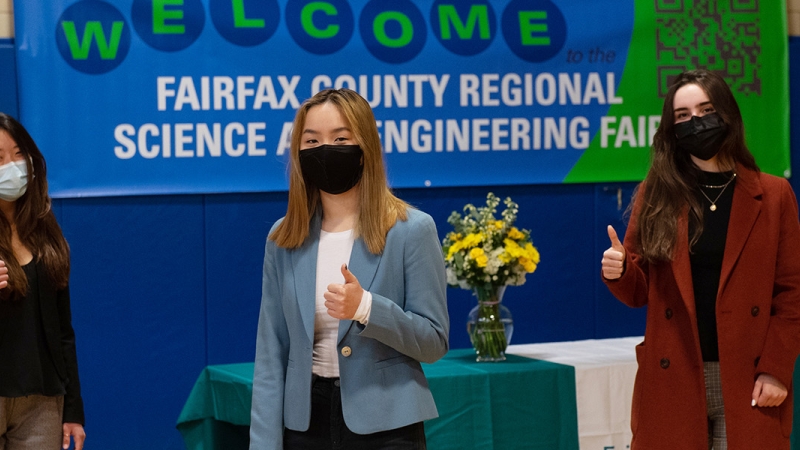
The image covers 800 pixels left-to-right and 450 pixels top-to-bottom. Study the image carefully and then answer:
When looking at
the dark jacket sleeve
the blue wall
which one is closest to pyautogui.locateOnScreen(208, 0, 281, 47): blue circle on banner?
the blue wall

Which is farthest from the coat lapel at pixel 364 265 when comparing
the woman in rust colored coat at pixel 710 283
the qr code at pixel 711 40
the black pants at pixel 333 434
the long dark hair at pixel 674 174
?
the qr code at pixel 711 40

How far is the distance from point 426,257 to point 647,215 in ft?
2.49

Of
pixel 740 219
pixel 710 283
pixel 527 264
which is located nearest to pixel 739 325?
pixel 710 283

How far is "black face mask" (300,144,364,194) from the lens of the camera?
2127 mm

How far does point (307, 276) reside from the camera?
212 cm

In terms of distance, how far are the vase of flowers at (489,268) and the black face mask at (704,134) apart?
1.05m

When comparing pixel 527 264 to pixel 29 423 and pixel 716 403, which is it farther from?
pixel 29 423

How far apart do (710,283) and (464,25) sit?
8.82 ft

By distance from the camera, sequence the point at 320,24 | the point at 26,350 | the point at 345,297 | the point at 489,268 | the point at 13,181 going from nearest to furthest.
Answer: the point at 345,297
the point at 26,350
the point at 13,181
the point at 489,268
the point at 320,24

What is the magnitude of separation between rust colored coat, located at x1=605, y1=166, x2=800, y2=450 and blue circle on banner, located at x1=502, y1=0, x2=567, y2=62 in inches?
99.8

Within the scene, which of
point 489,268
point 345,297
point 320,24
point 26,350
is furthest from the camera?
point 320,24

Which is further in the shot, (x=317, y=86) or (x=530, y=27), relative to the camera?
(x=530, y=27)

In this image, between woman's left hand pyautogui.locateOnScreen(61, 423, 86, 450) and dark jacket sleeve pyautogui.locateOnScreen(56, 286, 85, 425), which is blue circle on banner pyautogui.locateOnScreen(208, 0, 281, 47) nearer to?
dark jacket sleeve pyautogui.locateOnScreen(56, 286, 85, 425)

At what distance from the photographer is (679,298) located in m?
2.53
